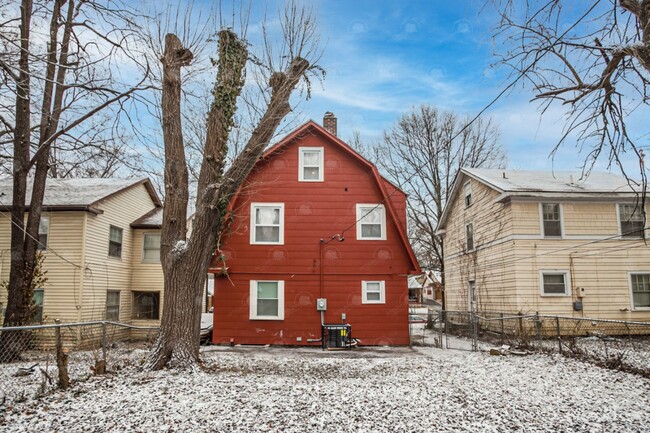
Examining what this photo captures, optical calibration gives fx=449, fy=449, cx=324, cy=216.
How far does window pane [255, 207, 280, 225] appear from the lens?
14.5 meters

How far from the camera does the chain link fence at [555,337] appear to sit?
9477 millimetres

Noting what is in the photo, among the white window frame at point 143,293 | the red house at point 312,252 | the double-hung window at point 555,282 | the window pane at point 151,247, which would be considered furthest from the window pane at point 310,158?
the double-hung window at point 555,282

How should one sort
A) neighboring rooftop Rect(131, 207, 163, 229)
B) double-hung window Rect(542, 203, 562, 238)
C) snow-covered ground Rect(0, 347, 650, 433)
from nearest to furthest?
snow-covered ground Rect(0, 347, 650, 433)
double-hung window Rect(542, 203, 562, 238)
neighboring rooftop Rect(131, 207, 163, 229)

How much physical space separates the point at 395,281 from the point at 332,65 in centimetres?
708

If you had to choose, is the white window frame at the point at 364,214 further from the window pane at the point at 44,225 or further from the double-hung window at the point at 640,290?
the window pane at the point at 44,225

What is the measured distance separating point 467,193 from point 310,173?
8.66m

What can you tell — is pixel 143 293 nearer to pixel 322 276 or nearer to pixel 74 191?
pixel 74 191

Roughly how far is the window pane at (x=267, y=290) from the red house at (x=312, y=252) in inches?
1.2

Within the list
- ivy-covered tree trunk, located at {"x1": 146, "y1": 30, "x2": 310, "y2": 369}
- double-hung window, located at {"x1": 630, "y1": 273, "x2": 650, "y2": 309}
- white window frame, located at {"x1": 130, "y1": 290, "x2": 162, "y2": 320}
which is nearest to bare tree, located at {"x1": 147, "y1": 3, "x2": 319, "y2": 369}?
ivy-covered tree trunk, located at {"x1": 146, "y1": 30, "x2": 310, "y2": 369}

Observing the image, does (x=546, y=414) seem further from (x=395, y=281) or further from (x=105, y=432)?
(x=395, y=281)

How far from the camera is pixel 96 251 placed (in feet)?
53.0

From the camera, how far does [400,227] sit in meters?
14.2

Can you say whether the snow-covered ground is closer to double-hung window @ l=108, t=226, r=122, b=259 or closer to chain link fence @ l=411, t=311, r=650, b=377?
chain link fence @ l=411, t=311, r=650, b=377

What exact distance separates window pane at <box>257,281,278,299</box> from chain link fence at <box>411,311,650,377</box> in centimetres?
528
